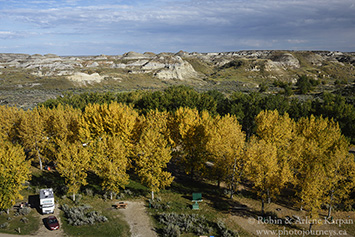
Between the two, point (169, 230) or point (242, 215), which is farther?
point (242, 215)

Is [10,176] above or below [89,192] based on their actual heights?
above

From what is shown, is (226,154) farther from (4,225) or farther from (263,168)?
(4,225)

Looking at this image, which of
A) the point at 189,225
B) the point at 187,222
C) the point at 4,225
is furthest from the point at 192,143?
the point at 4,225

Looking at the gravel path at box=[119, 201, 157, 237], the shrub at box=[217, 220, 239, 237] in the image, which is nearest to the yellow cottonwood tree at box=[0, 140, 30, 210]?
the gravel path at box=[119, 201, 157, 237]

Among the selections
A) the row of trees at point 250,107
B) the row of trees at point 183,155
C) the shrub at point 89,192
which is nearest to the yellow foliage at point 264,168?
the row of trees at point 183,155

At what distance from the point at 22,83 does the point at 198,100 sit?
12994 cm

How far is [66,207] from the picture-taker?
32.3 meters

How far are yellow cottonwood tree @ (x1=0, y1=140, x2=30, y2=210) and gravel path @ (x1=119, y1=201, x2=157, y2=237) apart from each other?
1301cm

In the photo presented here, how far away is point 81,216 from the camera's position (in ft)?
99.1

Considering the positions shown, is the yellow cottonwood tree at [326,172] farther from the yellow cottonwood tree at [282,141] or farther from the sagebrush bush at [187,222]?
the sagebrush bush at [187,222]

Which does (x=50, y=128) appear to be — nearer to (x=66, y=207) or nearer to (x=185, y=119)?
(x=66, y=207)

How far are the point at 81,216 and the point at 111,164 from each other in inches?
281

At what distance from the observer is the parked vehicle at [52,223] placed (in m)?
27.9

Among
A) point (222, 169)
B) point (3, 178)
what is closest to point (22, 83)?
point (3, 178)
